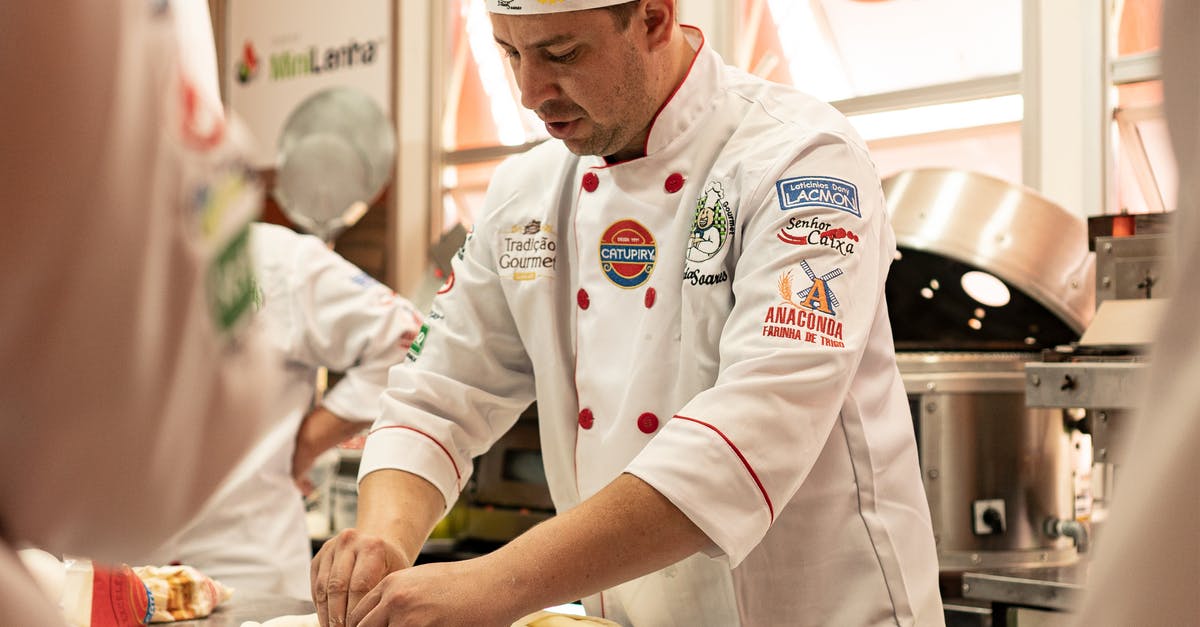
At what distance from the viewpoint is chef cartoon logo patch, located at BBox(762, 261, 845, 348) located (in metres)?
1.35

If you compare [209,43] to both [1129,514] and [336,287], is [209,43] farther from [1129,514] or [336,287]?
[336,287]

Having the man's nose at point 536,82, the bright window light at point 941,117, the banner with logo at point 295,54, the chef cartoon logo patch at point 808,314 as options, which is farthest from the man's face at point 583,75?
the banner with logo at point 295,54

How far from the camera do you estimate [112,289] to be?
44cm

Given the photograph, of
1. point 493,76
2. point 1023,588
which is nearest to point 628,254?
point 1023,588

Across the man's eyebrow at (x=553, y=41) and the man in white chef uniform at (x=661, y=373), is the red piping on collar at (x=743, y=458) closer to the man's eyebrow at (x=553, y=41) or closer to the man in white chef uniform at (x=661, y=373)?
the man in white chef uniform at (x=661, y=373)

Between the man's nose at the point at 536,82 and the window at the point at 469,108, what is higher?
the window at the point at 469,108

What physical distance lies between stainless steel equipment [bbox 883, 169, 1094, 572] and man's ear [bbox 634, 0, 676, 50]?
118cm

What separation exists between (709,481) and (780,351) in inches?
6.6

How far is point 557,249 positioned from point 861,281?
47cm

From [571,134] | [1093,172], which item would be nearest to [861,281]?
[571,134]

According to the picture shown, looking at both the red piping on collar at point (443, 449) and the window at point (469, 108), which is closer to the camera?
the red piping on collar at point (443, 449)

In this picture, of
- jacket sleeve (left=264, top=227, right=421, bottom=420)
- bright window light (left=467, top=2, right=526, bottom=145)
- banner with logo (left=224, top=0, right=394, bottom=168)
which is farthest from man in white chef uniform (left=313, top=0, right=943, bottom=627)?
banner with logo (left=224, top=0, right=394, bottom=168)

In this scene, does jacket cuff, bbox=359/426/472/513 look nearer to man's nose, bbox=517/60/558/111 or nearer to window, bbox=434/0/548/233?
man's nose, bbox=517/60/558/111

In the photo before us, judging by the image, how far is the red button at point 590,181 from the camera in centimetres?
166
